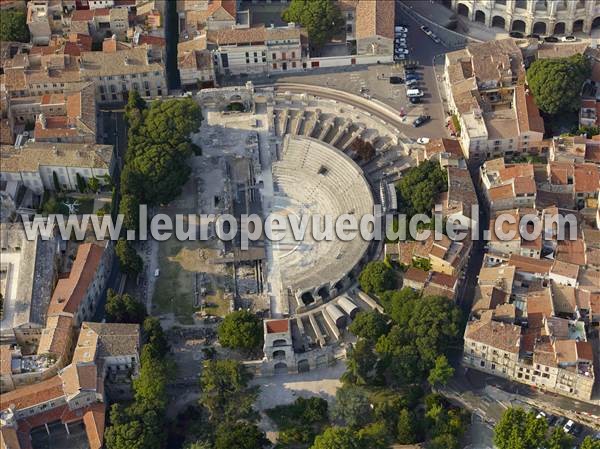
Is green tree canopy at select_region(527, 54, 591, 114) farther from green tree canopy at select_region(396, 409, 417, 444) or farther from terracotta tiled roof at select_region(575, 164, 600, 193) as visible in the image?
green tree canopy at select_region(396, 409, 417, 444)

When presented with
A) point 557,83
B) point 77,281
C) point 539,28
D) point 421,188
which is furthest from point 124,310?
point 539,28

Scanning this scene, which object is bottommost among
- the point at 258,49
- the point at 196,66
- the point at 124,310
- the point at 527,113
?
the point at 124,310

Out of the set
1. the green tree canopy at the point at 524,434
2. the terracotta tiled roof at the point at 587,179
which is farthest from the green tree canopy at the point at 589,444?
the terracotta tiled roof at the point at 587,179

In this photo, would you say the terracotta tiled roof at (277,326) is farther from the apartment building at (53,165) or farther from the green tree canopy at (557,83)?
the green tree canopy at (557,83)

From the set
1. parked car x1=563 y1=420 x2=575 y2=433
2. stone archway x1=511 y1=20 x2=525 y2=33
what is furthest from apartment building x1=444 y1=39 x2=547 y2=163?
parked car x1=563 y1=420 x2=575 y2=433

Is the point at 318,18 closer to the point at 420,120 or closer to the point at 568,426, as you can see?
the point at 420,120

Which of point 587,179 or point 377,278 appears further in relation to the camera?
point 587,179

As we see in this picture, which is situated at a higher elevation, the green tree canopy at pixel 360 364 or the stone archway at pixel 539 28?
the stone archway at pixel 539 28

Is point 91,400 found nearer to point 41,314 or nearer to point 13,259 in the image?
point 41,314
